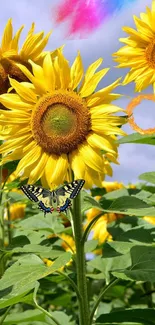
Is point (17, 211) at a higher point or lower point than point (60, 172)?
lower

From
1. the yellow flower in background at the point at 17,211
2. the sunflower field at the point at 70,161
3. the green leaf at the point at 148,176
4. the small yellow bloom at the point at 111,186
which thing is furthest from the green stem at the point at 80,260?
the yellow flower in background at the point at 17,211

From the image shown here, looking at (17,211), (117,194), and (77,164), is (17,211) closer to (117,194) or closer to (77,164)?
(117,194)

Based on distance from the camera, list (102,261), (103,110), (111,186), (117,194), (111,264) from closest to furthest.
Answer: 1. (103,110)
2. (111,264)
3. (102,261)
4. (117,194)
5. (111,186)

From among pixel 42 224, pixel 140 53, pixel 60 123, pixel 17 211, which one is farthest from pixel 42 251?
pixel 17 211

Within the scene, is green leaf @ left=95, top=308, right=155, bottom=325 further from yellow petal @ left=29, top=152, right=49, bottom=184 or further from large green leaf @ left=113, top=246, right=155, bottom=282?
yellow petal @ left=29, top=152, right=49, bottom=184

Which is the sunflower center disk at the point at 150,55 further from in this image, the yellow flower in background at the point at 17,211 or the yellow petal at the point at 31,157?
the yellow flower in background at the point at 17,211

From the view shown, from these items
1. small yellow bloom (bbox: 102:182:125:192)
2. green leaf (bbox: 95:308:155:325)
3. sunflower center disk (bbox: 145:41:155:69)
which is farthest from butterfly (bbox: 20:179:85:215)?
small yellow bloom (bbox: 102:182:125:192)
